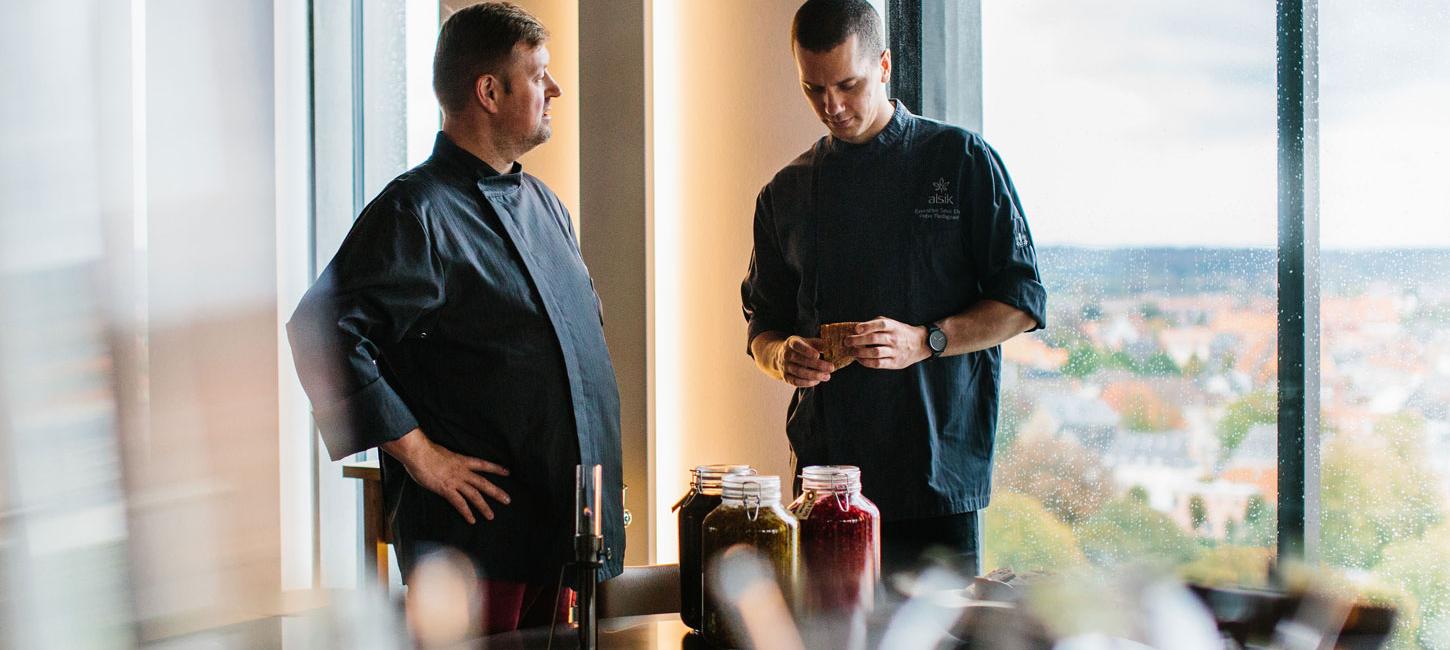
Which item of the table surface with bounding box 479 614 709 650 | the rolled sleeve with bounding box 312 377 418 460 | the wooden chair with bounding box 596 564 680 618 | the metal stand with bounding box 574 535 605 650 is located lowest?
the wooden chair with bounding box 596 564 680 618

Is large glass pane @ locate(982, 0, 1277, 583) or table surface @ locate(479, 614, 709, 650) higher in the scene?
large glass pane @ locate(982, 0, 1277, 583)

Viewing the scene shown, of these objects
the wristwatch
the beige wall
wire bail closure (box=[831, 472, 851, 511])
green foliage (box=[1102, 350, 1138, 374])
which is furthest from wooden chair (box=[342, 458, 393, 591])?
wire bail closure (box=[831, 472, 851, 511])

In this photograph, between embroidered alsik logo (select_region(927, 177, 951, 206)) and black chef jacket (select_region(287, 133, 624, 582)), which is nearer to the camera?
black chef jacket (select_region(287, 133, 624, 582))

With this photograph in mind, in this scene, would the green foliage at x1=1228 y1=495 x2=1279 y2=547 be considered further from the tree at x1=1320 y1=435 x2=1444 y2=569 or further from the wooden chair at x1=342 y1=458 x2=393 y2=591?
the wooden chair at x1=342 y1=458 x2=393 y2=591

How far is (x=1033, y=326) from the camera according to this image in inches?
71.6

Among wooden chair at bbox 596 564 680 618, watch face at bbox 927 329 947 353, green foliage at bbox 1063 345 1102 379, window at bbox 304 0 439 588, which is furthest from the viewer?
window at bbox 304 0 439 588

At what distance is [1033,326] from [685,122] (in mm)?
1374

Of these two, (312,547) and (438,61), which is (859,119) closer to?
(438,61)

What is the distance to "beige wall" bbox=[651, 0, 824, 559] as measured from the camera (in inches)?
108

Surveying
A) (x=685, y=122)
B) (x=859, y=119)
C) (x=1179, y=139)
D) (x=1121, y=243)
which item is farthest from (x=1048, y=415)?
(x=685, y=122)

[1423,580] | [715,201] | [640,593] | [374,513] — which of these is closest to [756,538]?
[640,593]

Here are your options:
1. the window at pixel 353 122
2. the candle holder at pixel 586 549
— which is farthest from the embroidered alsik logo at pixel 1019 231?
the window at pixel 353 122

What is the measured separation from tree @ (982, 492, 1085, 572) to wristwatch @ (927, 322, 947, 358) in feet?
2.84

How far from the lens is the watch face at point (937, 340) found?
5.83 feet
